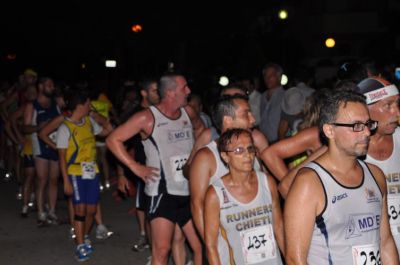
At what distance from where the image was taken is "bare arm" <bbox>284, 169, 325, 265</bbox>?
386 cm

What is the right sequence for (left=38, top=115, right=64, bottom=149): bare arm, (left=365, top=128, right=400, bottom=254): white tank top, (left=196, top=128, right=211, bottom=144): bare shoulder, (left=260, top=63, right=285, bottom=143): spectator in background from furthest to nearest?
1. (left=260, top=63, right=285, bottom=143): spectator in background
2. (left=38, top=115, right=64, bottom=149): bare arm
3. (left=196, top=128, right=211, bottom=144): bare shoulder
4. (left=365, top=128, right=400, bottom=254): white tank top

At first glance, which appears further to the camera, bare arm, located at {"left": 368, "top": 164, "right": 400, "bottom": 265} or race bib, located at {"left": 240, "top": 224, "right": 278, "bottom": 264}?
race bib, located at {"left": 240, "top": 224, "right": 278, "bottom": 264}

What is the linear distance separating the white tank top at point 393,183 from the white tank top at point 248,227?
0.73m

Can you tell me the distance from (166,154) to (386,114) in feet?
8.83

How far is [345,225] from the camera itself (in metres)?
3.92

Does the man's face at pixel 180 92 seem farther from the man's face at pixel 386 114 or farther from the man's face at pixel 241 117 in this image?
the man's face at pixel 386 114

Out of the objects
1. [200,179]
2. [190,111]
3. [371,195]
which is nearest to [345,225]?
[371,195]

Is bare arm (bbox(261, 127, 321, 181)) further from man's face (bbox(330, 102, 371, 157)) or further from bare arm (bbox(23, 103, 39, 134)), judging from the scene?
bare arm (bbox(23, 103, 39, 134))

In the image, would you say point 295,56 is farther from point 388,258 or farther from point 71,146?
point 388,258

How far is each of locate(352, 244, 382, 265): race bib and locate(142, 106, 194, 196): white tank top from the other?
3.29 metres

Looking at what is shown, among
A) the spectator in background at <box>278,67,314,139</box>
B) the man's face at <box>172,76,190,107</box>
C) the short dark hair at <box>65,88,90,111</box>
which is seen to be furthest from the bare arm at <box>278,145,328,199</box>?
the short dark hair at <box>65,88,90,111</box>

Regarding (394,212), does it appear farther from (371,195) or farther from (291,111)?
(291,111)

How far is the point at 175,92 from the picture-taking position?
711cm

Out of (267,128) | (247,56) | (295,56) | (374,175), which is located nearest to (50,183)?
(267,128)
